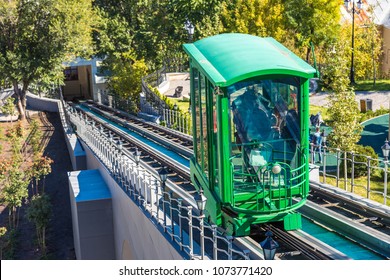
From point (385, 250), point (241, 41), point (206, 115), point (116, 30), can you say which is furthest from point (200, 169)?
point (116, 30)

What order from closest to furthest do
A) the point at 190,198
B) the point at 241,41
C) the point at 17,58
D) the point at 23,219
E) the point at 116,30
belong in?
the point at 241,41 → the point at 190,198 → the point at 23,219 → the point at 17,58 → the point at 116,30

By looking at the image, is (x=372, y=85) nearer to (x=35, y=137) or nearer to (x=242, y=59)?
(x=35, y=137)

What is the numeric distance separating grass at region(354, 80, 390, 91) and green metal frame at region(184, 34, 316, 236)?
101 feet

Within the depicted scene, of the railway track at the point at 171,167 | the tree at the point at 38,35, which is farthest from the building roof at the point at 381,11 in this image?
the railway track at the point at 171,167

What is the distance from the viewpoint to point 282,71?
1071 cm

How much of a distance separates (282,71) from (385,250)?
3.68 m

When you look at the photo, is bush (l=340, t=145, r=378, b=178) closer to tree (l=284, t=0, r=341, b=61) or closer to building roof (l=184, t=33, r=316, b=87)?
building roof (l=184, t=33, r=316, b=87)

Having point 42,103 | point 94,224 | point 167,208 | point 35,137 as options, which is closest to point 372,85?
point 35,137

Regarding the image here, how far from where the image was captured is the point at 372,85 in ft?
139

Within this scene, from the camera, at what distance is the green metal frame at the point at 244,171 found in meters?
10.6

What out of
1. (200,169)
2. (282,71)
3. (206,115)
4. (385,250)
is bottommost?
(385,250)

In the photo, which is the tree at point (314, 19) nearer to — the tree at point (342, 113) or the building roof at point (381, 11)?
the building roof at point (381, 11)

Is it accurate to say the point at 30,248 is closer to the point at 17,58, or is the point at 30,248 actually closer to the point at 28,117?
the point at 17,58

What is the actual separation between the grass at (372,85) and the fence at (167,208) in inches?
946
